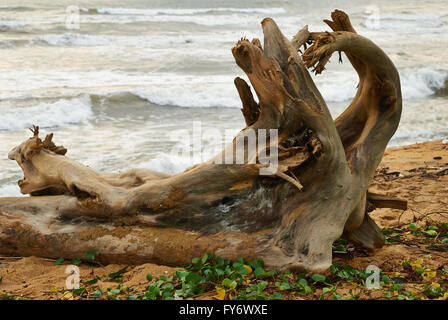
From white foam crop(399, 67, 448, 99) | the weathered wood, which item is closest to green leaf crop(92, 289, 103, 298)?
the weathered wood

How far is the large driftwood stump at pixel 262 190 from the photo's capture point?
12.2ft

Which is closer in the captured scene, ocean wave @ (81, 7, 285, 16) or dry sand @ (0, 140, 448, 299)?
dry sand @ (0, 140, 448, 299)

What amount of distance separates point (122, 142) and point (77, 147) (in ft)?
2.40

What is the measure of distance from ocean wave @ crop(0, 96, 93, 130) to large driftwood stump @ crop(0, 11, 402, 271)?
21.2 ft

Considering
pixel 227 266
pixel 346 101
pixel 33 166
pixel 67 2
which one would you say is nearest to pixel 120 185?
pixel 33 166

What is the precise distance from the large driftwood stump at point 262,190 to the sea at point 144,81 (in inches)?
114

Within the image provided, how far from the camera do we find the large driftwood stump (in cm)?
371

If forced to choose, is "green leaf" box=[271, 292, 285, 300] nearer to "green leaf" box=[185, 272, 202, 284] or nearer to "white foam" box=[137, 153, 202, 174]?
"green leaf" box=[185, 272, 202, 284]

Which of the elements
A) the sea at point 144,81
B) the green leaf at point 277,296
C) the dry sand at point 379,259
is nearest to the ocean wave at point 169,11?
the sea at point 144,81
